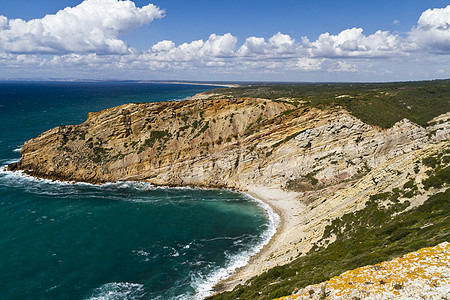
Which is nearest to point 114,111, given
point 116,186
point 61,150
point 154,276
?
point 61,150

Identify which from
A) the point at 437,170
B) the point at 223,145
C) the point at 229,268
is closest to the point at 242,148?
the point at 223,145

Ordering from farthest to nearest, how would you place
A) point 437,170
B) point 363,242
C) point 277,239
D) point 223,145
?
point 223,145, point 277,239, point 437,170, point 363,242

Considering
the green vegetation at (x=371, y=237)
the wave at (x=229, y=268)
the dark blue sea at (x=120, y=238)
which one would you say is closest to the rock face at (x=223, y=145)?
the dark blue sea at (x=120, y=238)

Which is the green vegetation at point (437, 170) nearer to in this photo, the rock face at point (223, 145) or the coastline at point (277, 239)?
the coastline at point (277, 239)

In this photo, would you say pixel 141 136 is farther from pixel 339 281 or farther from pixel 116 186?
pixel 339 281

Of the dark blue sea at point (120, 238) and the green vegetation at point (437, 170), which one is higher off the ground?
the green vegetation at point (437, 170)

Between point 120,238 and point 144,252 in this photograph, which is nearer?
point 144,252

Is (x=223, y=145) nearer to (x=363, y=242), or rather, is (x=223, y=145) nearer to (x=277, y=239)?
(x=277, y=239)
